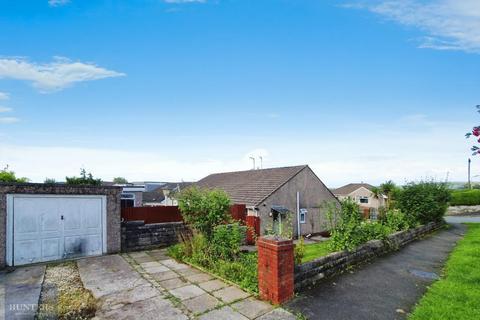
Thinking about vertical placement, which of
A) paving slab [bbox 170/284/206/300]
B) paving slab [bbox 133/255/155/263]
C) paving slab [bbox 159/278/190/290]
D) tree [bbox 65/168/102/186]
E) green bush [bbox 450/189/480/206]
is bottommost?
green bush [bbox 450/189/480/206]

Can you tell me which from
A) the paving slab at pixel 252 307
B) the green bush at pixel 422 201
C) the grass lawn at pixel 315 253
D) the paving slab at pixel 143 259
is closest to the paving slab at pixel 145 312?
the paving slab at pixel 252 307

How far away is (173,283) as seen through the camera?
24.1 ft

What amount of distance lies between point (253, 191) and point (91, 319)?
1551 cm

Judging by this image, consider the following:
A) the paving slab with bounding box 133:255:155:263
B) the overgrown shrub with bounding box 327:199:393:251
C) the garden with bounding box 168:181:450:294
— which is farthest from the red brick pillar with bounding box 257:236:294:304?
the paving slab with bounding box 133:255:155:263

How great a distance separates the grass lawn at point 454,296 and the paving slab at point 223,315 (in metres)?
3.24

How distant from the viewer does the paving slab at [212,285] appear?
6.87 m

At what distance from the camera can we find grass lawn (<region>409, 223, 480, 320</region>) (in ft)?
17.5

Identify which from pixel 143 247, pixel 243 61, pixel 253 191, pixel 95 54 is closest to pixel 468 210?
pixel 253 191

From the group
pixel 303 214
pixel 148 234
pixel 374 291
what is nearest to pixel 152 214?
pixel 148 234

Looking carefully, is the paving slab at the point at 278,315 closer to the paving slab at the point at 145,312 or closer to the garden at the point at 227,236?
the garden at the point at 227,236

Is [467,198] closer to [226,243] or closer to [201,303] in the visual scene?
[226,243]

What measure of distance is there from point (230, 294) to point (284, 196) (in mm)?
13540

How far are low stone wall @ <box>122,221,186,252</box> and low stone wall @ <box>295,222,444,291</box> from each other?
7.14m

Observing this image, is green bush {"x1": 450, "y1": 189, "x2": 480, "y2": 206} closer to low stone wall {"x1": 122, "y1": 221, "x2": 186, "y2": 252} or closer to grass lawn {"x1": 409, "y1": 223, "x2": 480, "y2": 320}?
grass lawn {"x1": 409, "y1": 223, "x2": 480, "y2": 320}
